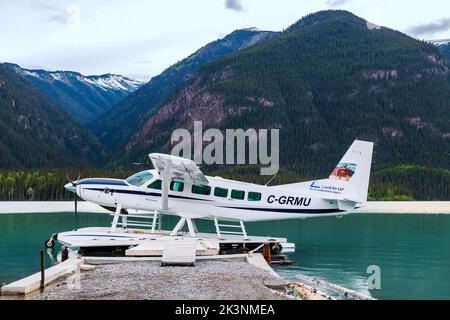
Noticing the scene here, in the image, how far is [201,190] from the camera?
25.4m

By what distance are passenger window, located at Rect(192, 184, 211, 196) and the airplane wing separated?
0.18 metres

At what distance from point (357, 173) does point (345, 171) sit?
19.5 inches

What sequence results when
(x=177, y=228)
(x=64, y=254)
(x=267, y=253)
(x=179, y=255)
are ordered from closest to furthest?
1. (x=179, y=255)
2. (x=64, y=254)
3. (x=267, y=253)
4. (x=177, y=228)

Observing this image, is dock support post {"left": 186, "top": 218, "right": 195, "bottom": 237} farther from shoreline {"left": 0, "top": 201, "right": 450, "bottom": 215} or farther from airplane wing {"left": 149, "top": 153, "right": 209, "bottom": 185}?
shoreline {"left": 0, "top": 201, "right": 450, "bottom": 215}

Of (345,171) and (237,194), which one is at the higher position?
(345,171)

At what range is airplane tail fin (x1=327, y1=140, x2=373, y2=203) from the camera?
26047 millimetres

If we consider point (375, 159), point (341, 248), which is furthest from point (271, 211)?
point (375, 159)

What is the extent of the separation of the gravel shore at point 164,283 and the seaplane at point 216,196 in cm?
596

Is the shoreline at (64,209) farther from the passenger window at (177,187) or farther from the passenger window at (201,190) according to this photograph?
the passenger window at (201,190)

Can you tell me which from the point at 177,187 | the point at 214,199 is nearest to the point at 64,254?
the point at 177,187

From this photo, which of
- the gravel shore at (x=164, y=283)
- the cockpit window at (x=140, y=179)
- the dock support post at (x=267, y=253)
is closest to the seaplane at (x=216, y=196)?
the cockpit window at (x=140, y=179)

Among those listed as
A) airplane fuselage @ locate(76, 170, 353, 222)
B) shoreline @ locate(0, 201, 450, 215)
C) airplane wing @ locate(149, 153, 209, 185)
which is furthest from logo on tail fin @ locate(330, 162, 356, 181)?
shoreline @ locate(0, 201, 450, 215)

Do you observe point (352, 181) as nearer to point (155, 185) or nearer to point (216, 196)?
point (216, 196)

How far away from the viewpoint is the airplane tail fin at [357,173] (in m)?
26.0
